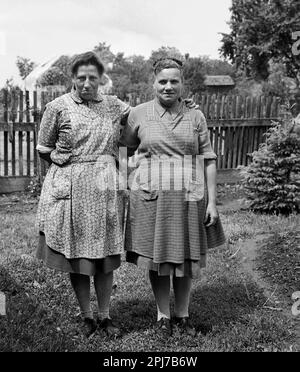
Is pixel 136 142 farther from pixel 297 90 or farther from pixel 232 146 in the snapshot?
pixel 232 146

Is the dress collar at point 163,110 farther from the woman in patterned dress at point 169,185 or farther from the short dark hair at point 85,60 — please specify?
the short dark hair at point 85,60

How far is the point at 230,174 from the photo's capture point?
33.2 feet

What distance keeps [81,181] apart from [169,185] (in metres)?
0.55

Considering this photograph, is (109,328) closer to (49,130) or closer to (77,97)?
(49,130)

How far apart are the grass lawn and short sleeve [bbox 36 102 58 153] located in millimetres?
1153

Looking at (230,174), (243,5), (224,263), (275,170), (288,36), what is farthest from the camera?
(243,5)

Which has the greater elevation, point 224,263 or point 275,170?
point 275,170

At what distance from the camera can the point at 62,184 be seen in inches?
129

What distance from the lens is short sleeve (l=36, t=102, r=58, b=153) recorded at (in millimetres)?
3285

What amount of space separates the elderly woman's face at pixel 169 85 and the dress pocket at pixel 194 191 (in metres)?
0.53

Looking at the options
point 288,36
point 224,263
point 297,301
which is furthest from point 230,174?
point 288,36

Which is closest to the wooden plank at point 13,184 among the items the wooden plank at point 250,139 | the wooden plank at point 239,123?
the wooden plank at point 239,123

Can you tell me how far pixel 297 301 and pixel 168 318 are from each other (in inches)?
48.5

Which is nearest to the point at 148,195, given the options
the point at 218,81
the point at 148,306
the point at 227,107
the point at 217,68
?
the point at 148,306
